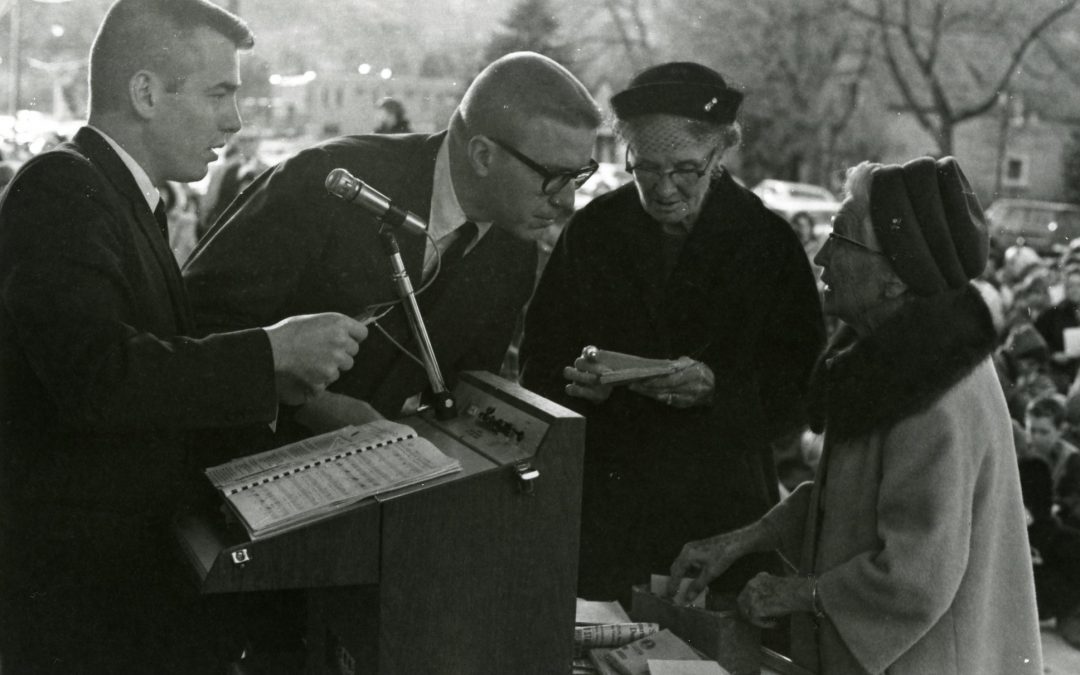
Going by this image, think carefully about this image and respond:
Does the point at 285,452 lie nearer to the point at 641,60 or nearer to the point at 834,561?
the point at 834,561

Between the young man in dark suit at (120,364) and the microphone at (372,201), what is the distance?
0.78 ft

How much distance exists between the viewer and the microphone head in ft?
5.79

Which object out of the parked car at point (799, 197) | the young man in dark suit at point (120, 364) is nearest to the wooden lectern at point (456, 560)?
the young man in dark suit at point (120, 364)

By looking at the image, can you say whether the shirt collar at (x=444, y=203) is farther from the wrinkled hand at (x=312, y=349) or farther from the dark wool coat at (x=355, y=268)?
the wrinkled hand at (x=312, y=349)

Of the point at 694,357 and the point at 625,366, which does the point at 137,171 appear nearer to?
the point at 625,366

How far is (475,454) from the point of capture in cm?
164

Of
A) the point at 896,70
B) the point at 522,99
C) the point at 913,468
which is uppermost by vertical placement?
the point at 896,70

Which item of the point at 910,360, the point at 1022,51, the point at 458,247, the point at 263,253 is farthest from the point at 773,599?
the point at 1022,51

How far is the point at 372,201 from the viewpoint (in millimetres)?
1820

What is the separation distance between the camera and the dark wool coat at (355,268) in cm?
203

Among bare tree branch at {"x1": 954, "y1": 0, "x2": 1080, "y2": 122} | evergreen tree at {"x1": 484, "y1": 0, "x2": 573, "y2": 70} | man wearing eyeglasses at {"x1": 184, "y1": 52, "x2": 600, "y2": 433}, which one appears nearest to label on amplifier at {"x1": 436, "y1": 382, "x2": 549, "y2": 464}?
man wearing eyeglasses at {"x1": 184, "y1": 52, "x2": 600, "y2": 433}

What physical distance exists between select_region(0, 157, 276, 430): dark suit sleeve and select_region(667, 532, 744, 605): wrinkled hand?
2.97 feet

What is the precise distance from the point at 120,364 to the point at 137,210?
0.33 meters

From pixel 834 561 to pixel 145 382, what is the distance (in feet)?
3.90
